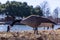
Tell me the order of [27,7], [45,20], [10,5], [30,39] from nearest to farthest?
1. [30,39]
2. [45,20]
3. [10,5]
4. [27,7]

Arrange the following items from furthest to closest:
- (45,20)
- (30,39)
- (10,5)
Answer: (10,5) < (45,20) < (30,39)

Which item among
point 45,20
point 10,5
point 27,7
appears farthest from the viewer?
point 27,7

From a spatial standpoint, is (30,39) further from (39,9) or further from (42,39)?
(39,9)

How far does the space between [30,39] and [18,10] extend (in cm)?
3277

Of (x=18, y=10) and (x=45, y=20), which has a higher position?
(x=45, y=20)

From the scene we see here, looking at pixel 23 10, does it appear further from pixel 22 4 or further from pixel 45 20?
pixel 45 20

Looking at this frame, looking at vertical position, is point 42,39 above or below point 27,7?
above

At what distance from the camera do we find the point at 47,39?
14.2 feet

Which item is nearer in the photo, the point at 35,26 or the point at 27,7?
the point at 35,26

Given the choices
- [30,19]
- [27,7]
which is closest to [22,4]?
[27,7]

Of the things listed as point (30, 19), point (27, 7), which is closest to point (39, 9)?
point (27, 7)

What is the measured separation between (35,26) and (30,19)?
0.26 metres

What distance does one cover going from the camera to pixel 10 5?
35.7 meters

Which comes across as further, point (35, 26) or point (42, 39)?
point (35, 26)
